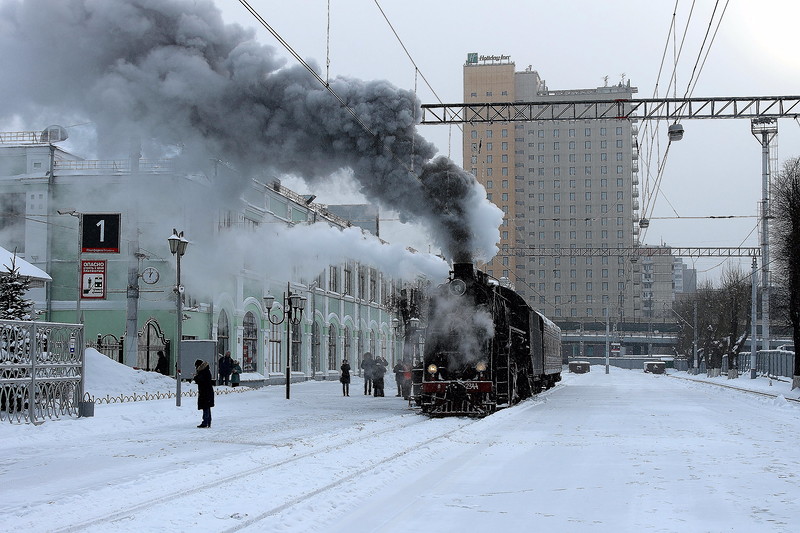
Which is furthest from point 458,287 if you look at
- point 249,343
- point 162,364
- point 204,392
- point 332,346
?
point 332,346

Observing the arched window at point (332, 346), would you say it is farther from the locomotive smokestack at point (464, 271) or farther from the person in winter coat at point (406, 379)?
the locomotive smokestack at point (464, 271)

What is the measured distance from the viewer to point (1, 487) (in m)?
10.6

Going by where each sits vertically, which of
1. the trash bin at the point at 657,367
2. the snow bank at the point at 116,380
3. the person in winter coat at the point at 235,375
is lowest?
the trash bin at the point at 657,367

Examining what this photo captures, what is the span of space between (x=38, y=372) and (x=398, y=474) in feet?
34.4

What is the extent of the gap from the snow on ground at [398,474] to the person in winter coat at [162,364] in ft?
44.7

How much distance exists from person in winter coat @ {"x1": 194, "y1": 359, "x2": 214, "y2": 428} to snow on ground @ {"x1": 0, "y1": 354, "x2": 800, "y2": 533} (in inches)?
24.4

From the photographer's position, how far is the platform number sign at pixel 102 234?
27844mm

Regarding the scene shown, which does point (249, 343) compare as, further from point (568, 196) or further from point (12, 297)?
point (568, 196)

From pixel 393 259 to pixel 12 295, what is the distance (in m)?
10.1

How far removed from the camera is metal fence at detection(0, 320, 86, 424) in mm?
17688

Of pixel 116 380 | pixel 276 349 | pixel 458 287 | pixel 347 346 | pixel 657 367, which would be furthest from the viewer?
pixel 657 367

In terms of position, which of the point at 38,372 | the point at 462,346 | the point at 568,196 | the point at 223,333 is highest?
the point at 568,196

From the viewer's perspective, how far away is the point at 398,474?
448 inches

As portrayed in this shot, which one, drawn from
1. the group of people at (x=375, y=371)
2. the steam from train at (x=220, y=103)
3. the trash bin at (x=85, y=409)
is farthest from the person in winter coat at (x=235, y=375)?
the trash bin at (x=85, y=409)
